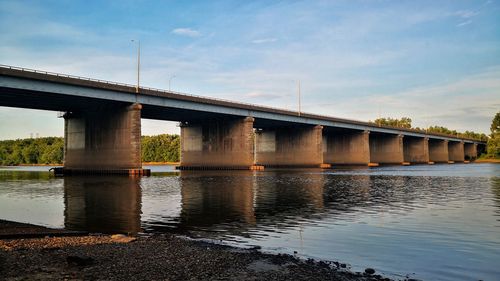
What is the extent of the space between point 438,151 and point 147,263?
190087mm

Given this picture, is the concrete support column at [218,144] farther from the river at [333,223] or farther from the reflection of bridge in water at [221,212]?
the river at [333,223]

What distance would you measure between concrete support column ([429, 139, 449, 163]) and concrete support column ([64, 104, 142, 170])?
147 metres

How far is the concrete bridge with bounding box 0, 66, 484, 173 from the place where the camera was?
213 feet

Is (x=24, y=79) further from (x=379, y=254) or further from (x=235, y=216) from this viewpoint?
(x=379, y=254)

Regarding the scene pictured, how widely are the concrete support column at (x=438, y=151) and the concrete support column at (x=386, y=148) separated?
39.1 meters

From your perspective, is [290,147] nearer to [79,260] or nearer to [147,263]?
[147,263]

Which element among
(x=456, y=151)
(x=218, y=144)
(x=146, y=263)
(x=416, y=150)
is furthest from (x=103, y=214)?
(x=456, y=151)

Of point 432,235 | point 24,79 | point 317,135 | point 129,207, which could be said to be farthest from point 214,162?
point 432,235

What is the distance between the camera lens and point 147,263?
1195 cm

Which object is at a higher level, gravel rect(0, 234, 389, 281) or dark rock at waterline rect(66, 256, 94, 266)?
dark rock at waterline rect(66, 256, 94, 266)

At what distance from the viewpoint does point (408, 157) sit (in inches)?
6777

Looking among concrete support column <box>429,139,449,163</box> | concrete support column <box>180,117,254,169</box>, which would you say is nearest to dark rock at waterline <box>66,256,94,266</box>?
concrete support column <box>180,117,254,169</box>

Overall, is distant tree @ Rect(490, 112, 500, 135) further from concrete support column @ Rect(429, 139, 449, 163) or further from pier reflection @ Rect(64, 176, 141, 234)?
pier reflection @ Rect(64, 176, 141, 234)

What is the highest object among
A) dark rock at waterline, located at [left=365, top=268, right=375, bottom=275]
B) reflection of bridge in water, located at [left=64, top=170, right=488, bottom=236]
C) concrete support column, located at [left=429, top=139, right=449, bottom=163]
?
concrete support column, located at [left=429, top=139, right=449, bottom=163]
